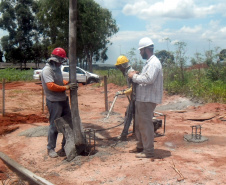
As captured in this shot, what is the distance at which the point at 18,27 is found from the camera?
41250mm

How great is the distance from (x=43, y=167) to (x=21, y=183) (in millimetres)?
673

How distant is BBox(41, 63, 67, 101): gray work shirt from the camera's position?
5191mm

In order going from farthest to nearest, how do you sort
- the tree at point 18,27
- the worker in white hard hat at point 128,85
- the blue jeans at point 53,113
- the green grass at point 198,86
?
the tree at point 18,27, the green grass at point 198,86, the worker in white hard hat at point 128,85, the blue jeans at point 53,113

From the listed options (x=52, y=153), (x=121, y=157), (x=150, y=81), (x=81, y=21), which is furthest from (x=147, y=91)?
(x=81, y=21)

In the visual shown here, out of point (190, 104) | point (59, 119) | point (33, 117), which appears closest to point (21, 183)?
point (59, 119)

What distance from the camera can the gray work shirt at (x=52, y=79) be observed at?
17.0 feet

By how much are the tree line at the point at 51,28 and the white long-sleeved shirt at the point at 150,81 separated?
2319cm

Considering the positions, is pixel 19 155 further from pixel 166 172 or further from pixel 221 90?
pixel 221 90

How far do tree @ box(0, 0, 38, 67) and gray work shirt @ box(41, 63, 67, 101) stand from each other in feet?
124

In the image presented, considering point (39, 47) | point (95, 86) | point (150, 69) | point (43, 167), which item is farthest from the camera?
point (39, 47)

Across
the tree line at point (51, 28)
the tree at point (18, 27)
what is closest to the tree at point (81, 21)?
the tree line at point (51, 28)

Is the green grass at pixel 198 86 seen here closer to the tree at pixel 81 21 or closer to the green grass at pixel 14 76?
the tree at pixel 81 21

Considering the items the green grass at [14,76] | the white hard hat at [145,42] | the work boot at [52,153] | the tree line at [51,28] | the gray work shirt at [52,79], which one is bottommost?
the work boot at [52,153]

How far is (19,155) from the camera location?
5.88 metres
